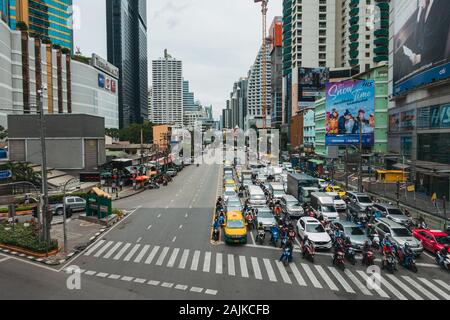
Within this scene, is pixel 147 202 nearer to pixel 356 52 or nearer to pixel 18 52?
pixel 18 52

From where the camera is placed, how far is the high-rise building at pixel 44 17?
10381cm

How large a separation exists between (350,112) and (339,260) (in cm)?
4019

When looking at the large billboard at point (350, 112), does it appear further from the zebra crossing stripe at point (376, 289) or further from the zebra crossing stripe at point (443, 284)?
the zebra crossing stripe at point (376, 289)

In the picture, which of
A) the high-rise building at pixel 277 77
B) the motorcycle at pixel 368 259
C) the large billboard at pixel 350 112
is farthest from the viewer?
the high-rise building at pixel 277 77

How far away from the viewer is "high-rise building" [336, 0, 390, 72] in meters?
95.7

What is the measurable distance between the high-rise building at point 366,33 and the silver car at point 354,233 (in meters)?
80.5

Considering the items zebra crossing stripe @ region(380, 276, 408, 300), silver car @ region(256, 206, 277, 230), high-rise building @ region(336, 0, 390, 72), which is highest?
high-rise building @ region(336, 0, 390, 72)

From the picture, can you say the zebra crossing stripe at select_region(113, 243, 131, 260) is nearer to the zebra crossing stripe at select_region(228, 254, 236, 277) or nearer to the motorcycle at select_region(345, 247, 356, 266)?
the zebra crossing stripe at select_region(228, 254, 236, 277)

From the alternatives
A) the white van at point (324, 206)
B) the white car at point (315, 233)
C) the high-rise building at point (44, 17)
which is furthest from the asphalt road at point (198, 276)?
the high-rise building at point (44, 17)

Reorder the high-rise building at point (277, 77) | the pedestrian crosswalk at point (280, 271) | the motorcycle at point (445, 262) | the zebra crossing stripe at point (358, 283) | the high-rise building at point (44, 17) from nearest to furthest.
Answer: the zebra crossing stripe at point (358, 283)
the pedestrian crosswalk at point (280, 271)
the motorcycle at point (445, 262)
the high-rise building at point (44, 17)
the high-rise building at point (277, 77)

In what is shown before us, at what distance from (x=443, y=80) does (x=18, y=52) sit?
80175 mm

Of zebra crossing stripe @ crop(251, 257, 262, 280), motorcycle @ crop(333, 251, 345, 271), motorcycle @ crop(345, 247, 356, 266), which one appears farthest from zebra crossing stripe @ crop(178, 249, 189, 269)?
motorcycle @ crop(345, 247, 356, 266)

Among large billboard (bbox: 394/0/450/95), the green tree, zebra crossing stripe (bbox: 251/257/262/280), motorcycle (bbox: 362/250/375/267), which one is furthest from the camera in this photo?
the green tree
